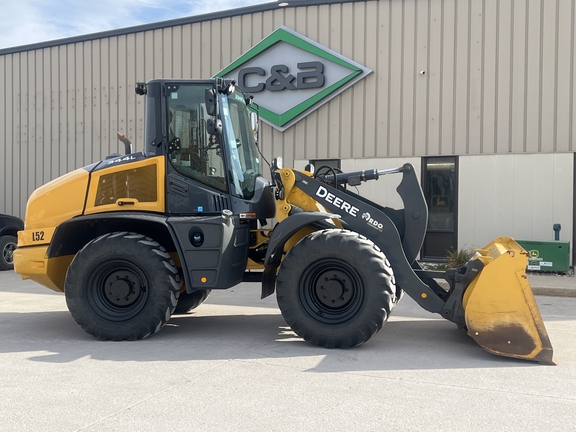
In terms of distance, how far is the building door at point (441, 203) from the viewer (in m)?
12.9

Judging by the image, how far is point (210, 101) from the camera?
20.7 ft

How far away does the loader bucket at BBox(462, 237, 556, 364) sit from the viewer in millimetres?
5516

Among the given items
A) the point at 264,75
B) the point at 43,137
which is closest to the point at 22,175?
the point at 43,137

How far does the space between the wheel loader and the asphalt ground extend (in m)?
0.42

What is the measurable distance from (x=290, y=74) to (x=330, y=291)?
349 inches

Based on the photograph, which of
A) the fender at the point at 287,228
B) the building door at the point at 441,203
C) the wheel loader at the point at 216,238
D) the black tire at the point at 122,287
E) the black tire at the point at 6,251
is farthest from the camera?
the black tire at the point at 6,251

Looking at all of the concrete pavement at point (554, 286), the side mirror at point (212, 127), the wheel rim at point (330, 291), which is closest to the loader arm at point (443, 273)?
the wheel rim at point (330, 291)

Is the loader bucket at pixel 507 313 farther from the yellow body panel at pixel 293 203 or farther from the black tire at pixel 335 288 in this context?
the yellow body panel at pixel 293 203

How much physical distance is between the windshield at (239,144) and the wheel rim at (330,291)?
1.32 meters

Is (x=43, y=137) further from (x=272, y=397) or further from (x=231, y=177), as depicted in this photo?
(x=272, y=397)

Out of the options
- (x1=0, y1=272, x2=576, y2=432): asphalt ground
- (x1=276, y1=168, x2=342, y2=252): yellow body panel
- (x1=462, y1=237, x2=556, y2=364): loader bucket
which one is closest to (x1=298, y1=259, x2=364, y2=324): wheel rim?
(x1=0, y1=272, x2=576, y2=432): asphalt ground

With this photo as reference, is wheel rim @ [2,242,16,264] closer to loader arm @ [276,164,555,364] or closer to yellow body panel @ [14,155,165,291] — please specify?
yellow body panel @ [14,155,165,291]

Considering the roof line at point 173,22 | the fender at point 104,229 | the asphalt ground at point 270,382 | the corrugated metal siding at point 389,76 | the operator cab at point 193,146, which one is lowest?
the asphalt ground at point 270,382

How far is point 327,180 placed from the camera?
701 centimetres
